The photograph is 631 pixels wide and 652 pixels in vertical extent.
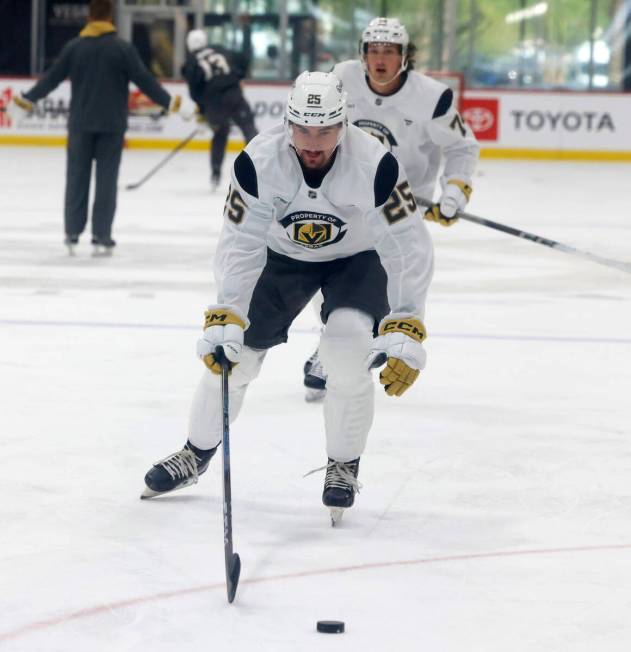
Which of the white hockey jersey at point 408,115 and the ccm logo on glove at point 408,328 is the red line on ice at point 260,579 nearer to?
the ccm logo on glove at point 408,328

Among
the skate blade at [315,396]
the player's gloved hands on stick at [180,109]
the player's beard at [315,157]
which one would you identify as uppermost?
the player's beard at [315,157]

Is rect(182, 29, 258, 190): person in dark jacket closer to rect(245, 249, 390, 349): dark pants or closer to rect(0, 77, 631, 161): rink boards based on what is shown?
rect(0, 77, 631, 161): rink boards

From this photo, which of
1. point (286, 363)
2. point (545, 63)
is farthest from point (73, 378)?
point (545, 63)

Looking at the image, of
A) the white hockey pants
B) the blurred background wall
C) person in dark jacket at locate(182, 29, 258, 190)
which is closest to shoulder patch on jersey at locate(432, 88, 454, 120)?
the white hockey pants

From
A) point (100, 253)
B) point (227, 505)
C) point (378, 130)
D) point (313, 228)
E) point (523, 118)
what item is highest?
point (378, 130)

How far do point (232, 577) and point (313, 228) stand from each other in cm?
Answer: 89

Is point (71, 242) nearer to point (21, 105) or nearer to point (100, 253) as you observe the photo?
point (100, 253)

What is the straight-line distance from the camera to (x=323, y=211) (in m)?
3.30

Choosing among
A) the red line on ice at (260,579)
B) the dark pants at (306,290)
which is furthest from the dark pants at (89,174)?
the red line on ice at (260,579)

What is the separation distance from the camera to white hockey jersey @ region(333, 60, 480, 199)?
4883mm

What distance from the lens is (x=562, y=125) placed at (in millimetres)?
16188

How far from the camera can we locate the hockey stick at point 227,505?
9.23 feet

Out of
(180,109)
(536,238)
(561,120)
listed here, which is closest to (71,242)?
(180,109)

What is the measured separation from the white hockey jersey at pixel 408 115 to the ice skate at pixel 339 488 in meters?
1.65
